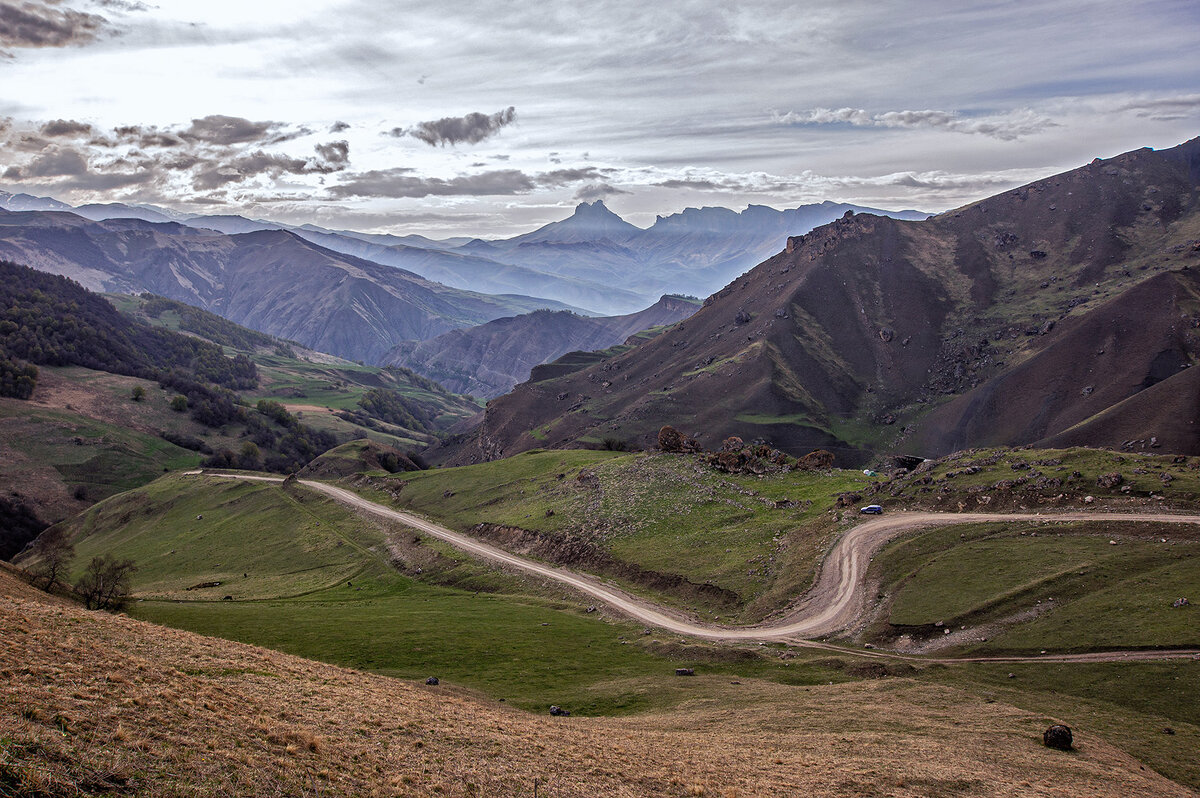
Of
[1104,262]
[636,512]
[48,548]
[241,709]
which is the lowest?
[48,548]

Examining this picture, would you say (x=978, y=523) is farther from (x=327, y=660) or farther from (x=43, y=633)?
(x=43, y=633)

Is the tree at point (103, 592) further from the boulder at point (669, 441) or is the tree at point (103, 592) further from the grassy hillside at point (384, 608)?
the boulder at point (669, 441)

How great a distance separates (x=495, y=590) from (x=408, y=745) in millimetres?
52693

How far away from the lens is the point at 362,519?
111 metres

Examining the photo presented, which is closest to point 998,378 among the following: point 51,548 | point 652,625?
point 652,625

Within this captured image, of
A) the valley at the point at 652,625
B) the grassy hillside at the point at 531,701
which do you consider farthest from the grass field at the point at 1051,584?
the grassy hillside at the point at 531,701

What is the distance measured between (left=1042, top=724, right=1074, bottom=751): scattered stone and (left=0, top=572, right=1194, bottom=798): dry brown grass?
29.1 inches

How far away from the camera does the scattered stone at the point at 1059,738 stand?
32.9 meters

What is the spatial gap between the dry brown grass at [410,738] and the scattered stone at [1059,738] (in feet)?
2.43

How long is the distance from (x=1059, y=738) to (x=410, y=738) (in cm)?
3189

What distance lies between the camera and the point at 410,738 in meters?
27.3

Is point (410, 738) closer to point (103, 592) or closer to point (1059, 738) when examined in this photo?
point (1059, 738)

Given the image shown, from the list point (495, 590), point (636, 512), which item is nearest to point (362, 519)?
point (495, 590)

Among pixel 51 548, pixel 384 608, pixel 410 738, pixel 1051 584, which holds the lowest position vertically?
pixel 51 548
